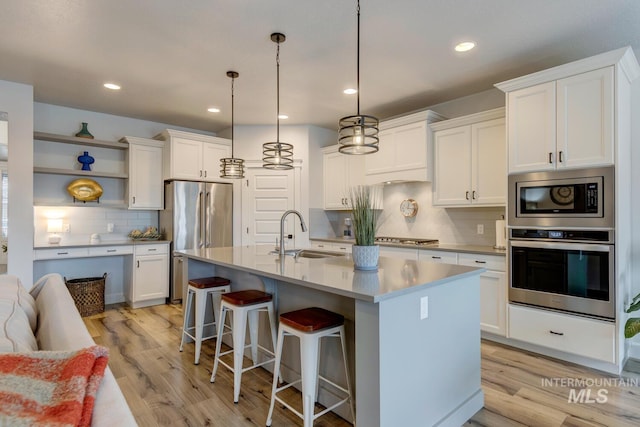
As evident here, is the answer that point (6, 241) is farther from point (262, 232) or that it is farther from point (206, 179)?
point (262, 232)

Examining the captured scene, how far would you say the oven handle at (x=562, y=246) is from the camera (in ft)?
8.73

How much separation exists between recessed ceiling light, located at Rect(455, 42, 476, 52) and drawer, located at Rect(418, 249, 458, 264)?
1899 mm

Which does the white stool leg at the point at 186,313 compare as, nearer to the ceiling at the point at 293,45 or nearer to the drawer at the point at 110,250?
the drawer at the point at 110,250

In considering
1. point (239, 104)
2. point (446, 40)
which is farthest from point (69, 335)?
point (239, 104)

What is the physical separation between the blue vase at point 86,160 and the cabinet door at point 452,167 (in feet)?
14.6

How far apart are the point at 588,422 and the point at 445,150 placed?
9.05ft

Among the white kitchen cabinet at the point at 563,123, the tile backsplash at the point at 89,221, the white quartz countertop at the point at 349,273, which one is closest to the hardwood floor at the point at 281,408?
the white quartz countertop at the point at 349,273

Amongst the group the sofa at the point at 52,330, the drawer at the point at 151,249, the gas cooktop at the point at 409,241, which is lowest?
the drawer at the point at 151,249

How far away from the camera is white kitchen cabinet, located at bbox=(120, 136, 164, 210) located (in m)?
4.81

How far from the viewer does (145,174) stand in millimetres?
4930

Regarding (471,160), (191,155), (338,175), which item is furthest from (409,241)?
(191,155)

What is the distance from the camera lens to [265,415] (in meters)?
2.17

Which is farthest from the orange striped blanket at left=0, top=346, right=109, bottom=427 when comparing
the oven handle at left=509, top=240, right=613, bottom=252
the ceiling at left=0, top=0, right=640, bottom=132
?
the oven handle at left=509, top=240, right=613, bottom=252

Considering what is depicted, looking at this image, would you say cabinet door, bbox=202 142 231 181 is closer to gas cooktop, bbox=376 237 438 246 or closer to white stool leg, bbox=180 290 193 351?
white stool leg, bbox=180 290 193 351
